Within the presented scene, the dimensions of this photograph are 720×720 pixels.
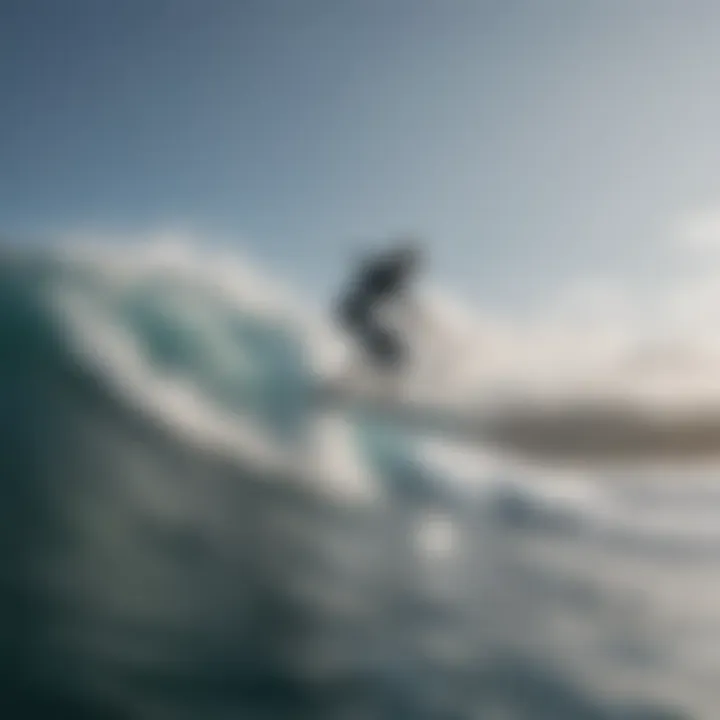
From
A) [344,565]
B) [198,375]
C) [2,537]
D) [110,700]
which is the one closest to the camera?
[110,700]

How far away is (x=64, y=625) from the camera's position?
143 inches

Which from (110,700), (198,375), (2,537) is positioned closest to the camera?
(110,700)

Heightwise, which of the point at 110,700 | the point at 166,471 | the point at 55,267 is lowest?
the point at 110,700

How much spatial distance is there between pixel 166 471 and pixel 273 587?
869 millimetres

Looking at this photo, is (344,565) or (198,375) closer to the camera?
(344,565)

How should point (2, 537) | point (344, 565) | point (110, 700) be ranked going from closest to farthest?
point (110, 700)
point (2, 537)
point (344, 565)

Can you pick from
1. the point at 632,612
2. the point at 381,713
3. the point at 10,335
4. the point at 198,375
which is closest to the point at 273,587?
the point at 381,713

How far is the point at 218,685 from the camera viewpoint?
11.9 ft

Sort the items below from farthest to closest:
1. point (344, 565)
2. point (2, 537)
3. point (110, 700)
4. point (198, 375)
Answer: point (198, 375) → point (344, 565) → point (2, 537) → point (110, 700)

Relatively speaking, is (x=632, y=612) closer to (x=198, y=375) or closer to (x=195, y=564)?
(x=195, y=564)

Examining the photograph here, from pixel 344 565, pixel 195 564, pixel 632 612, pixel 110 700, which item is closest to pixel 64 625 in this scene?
pixel 110 700

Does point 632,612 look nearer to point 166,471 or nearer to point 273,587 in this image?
point 273,587

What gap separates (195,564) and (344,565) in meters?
0.75

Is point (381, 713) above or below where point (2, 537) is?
below
